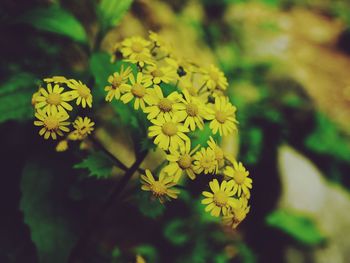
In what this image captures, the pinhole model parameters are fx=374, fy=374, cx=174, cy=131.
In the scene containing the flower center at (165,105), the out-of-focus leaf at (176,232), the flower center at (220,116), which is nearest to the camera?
the flower center at (165,105)

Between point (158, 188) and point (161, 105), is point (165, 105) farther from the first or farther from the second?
point (158, 188)

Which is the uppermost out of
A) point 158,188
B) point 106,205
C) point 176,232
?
point 158,188

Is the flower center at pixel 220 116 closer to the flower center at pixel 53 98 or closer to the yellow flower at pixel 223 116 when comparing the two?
the yellow flower at pixel 223 116

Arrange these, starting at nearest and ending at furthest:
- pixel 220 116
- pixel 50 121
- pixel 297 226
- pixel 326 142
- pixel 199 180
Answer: pixel 50 121 < pixel 220 116 < pixel 199 180 < pixel 297 226 < pixel 326 142

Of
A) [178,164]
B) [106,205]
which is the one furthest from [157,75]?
[106,205]

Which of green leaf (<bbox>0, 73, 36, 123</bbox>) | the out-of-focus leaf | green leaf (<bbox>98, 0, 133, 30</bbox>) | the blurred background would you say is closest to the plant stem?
the blurred background

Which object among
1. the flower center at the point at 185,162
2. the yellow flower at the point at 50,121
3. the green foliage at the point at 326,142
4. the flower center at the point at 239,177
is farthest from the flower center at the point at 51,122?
the green foliage at the point at 326,142
